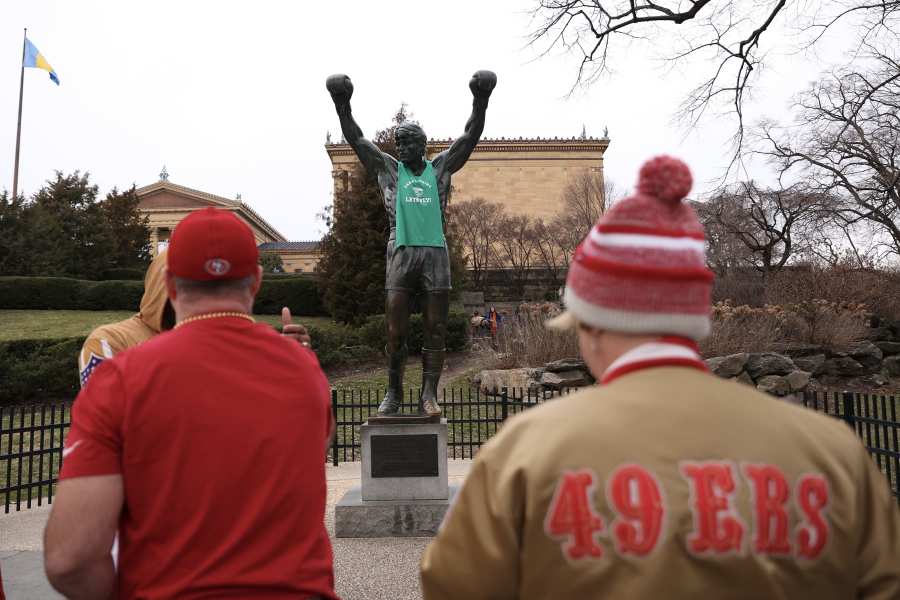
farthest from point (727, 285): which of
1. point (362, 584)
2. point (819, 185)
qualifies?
point (362, 584)

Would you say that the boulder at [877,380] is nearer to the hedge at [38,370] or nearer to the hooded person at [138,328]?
the hooded person at [138,328]

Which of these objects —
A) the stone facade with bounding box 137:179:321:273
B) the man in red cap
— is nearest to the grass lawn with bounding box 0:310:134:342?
the man in red cap

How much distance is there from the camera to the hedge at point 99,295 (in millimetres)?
23969

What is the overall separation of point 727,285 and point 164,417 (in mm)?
22246

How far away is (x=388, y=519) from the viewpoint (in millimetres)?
5402

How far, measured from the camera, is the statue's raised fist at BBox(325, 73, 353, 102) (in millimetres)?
5658

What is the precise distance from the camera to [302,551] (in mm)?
1641

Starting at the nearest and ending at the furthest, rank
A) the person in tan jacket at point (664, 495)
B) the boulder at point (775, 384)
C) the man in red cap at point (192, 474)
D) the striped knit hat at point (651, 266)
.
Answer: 1. the person in tan jacket at point (664, 495)
2. the striped knit hat at point (651, 266)
3. the man in red cap at point (192, 474)
4. the boulder at point (775, 384)

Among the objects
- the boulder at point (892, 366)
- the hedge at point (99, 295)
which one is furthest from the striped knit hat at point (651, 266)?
the hedge at point (99, 295)

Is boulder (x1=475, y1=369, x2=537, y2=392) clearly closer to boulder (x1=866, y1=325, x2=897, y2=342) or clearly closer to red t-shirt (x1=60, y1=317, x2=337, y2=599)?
boulder (x1=866, y1=325, x2=897, y2=342)

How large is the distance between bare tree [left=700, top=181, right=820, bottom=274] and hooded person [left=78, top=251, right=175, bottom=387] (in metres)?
21.8

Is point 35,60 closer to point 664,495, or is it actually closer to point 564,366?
point 564,366

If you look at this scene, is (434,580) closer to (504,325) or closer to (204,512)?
(204,512)

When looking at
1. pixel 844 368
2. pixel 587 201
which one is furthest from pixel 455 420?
pixel 587 201
